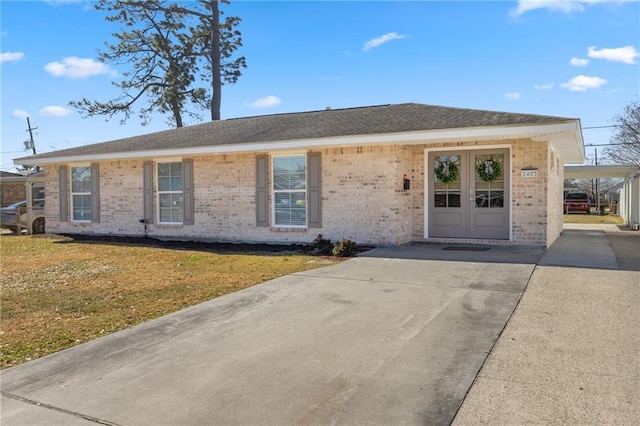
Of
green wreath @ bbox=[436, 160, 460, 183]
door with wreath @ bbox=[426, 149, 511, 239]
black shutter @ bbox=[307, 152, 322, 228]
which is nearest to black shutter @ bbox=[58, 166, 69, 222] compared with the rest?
black shutter @ bbox=[307, 152, 322, 228]

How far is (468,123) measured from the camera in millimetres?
10008

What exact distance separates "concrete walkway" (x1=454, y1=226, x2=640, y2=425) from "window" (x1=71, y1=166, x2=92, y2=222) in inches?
561

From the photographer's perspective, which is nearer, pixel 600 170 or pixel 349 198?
pixel 349 198

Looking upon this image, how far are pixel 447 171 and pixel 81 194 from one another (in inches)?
474

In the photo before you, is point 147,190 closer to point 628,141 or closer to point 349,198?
point 349,198

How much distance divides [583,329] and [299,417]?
10.4 feet

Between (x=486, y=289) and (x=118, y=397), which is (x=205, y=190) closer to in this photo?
(x=486, y=289)

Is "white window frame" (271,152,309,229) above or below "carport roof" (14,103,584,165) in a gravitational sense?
below

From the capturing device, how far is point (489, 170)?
36.5ft

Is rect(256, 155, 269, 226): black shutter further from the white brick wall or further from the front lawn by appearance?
the front lawn

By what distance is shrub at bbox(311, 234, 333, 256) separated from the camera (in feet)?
35.0

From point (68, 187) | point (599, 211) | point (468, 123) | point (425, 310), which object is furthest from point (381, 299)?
point (599, 211)

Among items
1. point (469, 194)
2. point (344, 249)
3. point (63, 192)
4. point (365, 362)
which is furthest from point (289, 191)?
point (63, 192)

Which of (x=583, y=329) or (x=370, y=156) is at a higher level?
(x=370, y=156)
